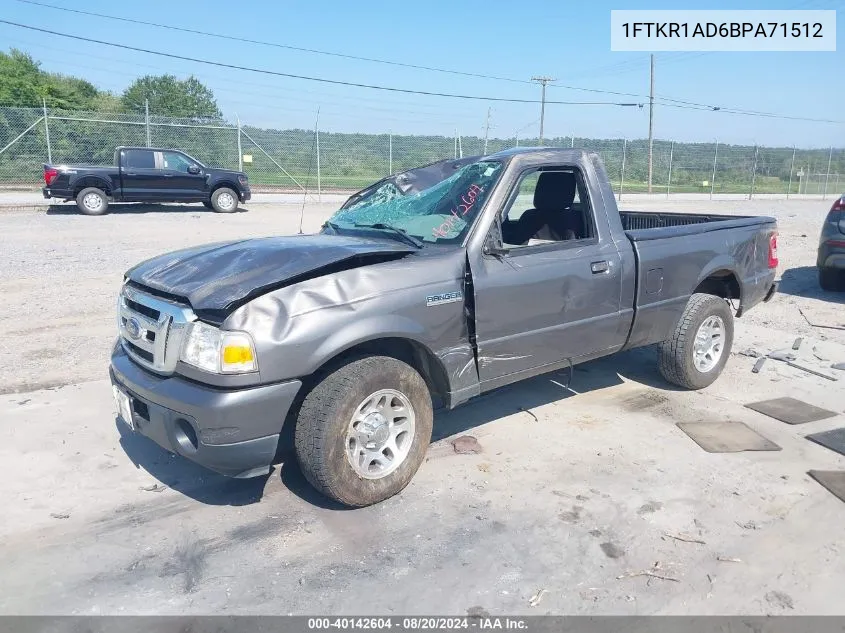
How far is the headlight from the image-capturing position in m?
3.25

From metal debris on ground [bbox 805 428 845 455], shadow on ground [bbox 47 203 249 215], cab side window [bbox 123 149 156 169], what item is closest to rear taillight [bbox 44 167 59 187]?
shadow on ground [bbox 47 203 249 215]

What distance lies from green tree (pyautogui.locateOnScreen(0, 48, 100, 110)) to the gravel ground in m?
36.9

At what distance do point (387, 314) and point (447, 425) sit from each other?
1623 millimetres

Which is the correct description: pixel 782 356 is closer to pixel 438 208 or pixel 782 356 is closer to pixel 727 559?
pixel 727 559

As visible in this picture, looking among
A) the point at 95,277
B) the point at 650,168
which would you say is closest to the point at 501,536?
the point at 95,277

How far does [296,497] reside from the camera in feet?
12.9

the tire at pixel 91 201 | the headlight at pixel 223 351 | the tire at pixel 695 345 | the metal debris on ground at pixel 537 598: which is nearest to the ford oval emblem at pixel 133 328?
the headlight at pixel 223 351

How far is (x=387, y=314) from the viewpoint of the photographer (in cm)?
363

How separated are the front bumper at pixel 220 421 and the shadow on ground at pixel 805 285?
831 centimetres

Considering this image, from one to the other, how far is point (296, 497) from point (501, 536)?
119cm

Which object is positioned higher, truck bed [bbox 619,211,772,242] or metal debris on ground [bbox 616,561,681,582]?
truck bed [bbox 619,211,772,242]

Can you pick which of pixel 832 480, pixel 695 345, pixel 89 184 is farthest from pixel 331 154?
pixel 832 480

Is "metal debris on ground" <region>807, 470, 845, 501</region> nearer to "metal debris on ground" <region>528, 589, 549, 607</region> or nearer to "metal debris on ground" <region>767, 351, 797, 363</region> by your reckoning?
"metal debris on ground" <region>528, 589, 549, 607</region>

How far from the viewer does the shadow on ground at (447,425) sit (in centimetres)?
398
